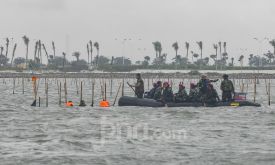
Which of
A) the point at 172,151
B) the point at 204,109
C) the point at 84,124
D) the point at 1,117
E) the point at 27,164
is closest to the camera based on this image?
the point at 27,164

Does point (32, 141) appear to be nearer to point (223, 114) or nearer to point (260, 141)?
point (260, 141)

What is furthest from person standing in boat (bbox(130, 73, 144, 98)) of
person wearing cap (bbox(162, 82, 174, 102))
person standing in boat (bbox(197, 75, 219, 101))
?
person standing in boat (bbox(197, 75, 219, 101))

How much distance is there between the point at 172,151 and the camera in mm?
25422

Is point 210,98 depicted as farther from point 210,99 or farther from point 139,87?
point 139,87

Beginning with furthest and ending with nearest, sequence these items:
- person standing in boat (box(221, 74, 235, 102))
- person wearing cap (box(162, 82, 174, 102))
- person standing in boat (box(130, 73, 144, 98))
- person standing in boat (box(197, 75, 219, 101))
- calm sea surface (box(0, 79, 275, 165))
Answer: person standing in boat (box(130, 73, 144, 98)), person wearing cap (box(162, 82, 174, 102)), person standing in boat (box(221, 74, 235, 102)), person standing in boat (box(197, 75, 219, 101)), calm sea surface (box(0, 79, 275, 165))

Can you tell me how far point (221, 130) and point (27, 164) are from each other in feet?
40.1

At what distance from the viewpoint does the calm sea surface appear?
2412 centimetres

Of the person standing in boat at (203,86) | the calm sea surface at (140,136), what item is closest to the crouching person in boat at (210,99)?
the person standing in boat at (203,86)

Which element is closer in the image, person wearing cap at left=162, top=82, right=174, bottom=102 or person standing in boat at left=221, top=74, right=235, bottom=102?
person standing in boat at left=221, top=74, right=235, bottom=102

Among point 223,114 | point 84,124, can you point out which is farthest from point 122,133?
point 223,114

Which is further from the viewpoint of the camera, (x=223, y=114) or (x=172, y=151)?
(x=223, y=114)

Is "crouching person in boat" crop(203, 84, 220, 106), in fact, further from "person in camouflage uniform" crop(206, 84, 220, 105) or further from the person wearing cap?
the person wearing cap

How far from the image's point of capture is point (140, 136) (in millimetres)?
30016

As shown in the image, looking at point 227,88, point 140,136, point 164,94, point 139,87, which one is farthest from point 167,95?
point 140,136
